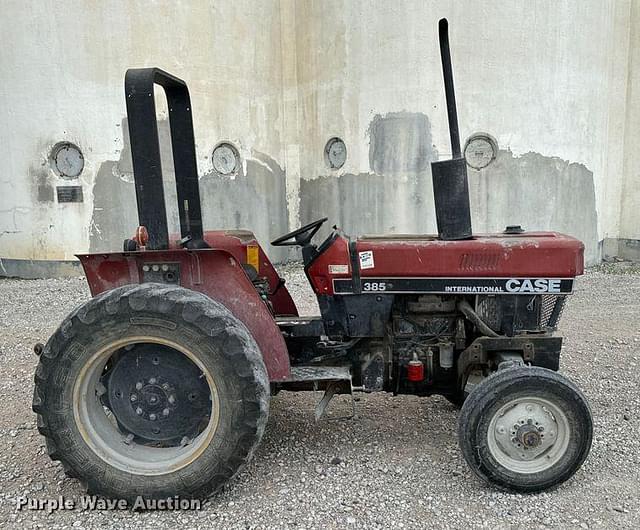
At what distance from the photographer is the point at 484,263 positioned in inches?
113

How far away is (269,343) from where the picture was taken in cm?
273

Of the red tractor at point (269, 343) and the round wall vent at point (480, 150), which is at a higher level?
the round wall vent at point (480, 150)

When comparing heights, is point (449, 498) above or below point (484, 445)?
below

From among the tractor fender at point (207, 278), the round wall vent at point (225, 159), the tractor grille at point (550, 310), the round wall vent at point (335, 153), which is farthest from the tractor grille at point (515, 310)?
the round wall vent at point (225, 159)

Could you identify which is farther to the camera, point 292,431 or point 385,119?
point 385,119

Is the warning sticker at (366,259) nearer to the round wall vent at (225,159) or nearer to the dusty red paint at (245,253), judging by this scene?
the dusty red paint at (245,253)

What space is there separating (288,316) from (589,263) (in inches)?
296

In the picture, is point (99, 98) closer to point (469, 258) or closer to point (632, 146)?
point (469, 258)

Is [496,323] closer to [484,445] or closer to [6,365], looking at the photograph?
[484,445]

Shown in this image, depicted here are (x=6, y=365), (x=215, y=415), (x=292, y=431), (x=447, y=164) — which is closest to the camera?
(x=215, y=415)

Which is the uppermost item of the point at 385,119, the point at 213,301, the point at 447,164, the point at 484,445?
the point at 385,119

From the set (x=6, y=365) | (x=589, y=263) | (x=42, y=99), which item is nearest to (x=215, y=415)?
(x=6, y=365)

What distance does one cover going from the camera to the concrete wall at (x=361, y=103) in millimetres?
8492

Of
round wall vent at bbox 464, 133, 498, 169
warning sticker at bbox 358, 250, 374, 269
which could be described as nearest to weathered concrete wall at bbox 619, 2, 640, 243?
round wall vent at bbox 464, 133, 498, 169
